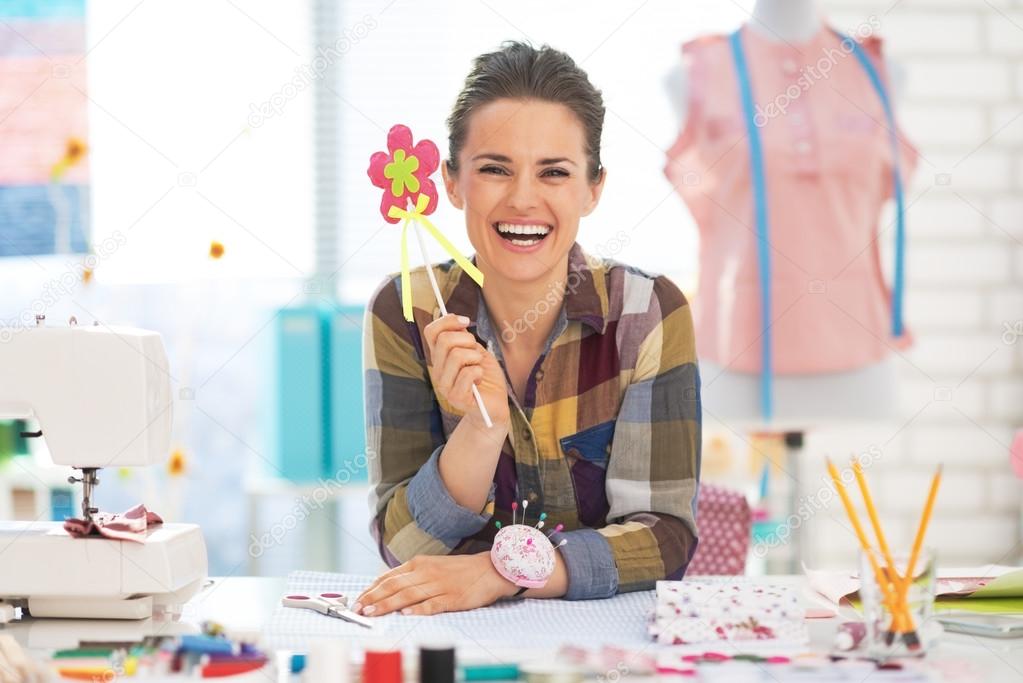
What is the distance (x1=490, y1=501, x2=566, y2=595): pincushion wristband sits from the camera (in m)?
1.54

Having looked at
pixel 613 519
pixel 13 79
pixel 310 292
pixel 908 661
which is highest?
pixel 13 79

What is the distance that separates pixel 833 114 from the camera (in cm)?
309

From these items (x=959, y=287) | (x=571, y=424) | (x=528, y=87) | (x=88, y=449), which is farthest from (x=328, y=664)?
(x=959, y=287)

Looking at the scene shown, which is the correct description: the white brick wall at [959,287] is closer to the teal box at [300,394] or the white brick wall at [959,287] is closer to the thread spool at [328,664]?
the teal box at [300,394]

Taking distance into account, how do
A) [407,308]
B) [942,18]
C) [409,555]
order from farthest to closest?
[942,18]
[409,555]
[407,308]

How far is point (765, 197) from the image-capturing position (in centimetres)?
304

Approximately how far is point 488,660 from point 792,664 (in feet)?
1.03

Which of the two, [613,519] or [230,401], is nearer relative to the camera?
[613,519]

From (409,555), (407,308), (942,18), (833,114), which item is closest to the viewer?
(407,308)

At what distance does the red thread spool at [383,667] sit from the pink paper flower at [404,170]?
→ 558mm

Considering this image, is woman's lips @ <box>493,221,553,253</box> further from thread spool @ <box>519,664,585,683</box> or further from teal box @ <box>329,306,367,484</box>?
teal box @ <box>329,306,367,484</box>

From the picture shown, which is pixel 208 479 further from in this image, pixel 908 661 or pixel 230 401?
pixel 908 661

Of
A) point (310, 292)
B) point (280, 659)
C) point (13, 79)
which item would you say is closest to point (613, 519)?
point (280, 659)

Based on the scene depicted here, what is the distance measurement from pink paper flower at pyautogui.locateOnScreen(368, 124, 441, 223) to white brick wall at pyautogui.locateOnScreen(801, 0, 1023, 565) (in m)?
2.32
